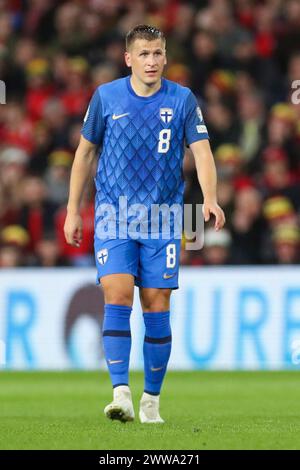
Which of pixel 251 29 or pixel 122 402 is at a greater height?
pixel 251 29

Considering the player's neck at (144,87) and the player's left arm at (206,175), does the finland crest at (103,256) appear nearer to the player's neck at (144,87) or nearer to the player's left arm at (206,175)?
the player's left arm at (206,175)

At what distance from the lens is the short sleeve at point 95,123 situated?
810 cm

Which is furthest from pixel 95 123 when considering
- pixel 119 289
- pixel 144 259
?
pixel 119 289

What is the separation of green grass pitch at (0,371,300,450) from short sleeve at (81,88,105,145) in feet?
5.67

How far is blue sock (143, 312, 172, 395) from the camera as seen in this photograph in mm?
8055

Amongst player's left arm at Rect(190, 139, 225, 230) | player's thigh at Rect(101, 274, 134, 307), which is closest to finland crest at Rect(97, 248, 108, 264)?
player's thigh at Rect(101, 274, 134, 307)

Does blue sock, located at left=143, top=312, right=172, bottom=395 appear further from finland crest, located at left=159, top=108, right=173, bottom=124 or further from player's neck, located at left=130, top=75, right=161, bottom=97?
player's neck, located at left=130, top=75, right=161, bottom=97

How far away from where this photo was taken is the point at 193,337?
542 inches

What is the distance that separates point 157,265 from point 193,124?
2.91ft

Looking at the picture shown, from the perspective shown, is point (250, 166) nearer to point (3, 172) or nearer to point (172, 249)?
point (3, 172)

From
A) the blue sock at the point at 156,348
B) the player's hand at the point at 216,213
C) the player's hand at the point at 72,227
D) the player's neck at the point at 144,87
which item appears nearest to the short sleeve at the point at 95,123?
the player's neck at the point at 144,87

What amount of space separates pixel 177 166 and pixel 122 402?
58.9 inches

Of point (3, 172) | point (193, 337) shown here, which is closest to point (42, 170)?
point (3, 172)

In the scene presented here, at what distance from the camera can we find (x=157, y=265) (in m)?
7.98
